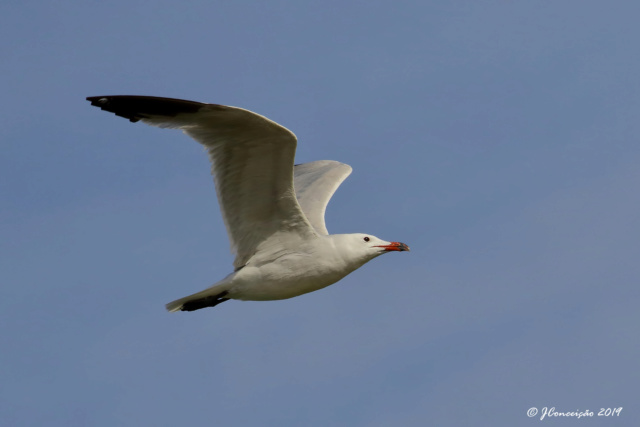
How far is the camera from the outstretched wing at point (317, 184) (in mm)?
20062

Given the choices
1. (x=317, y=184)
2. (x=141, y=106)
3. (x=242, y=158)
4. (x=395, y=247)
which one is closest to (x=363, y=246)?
(x=395, y=247)

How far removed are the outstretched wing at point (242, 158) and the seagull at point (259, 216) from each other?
1cm

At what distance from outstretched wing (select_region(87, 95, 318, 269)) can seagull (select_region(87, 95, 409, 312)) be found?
0.04 ft

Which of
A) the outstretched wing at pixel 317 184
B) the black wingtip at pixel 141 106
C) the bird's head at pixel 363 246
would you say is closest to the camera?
the black wingtip at pixel 141 106

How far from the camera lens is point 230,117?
16422 mm

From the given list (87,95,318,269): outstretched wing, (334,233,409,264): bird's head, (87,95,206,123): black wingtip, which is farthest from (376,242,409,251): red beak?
(87,95,206,123): black wingtip

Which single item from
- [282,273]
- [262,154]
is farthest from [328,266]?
[262,154]

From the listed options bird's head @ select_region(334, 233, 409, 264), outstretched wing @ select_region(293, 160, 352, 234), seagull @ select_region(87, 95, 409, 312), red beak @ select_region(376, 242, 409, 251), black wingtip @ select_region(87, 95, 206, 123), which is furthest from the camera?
outstretched wing @ select_region(293, 160, 352, 234)

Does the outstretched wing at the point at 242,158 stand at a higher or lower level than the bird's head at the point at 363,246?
higher

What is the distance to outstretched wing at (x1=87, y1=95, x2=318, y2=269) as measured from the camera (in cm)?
1642

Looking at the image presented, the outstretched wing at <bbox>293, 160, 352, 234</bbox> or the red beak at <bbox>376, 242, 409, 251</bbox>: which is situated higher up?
the outstretched wing at <bbox>293, 160, 352, 234</bbox>

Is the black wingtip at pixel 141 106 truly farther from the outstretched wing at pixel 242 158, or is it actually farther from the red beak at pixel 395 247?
the red beak at pixel 395 247

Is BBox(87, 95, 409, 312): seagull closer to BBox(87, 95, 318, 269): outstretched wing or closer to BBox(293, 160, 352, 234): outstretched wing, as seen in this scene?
BBox(87, 95, 318, 269): outstretched wing

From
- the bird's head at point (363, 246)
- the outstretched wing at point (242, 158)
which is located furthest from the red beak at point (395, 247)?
the outstretched wing at point (242, 158)
